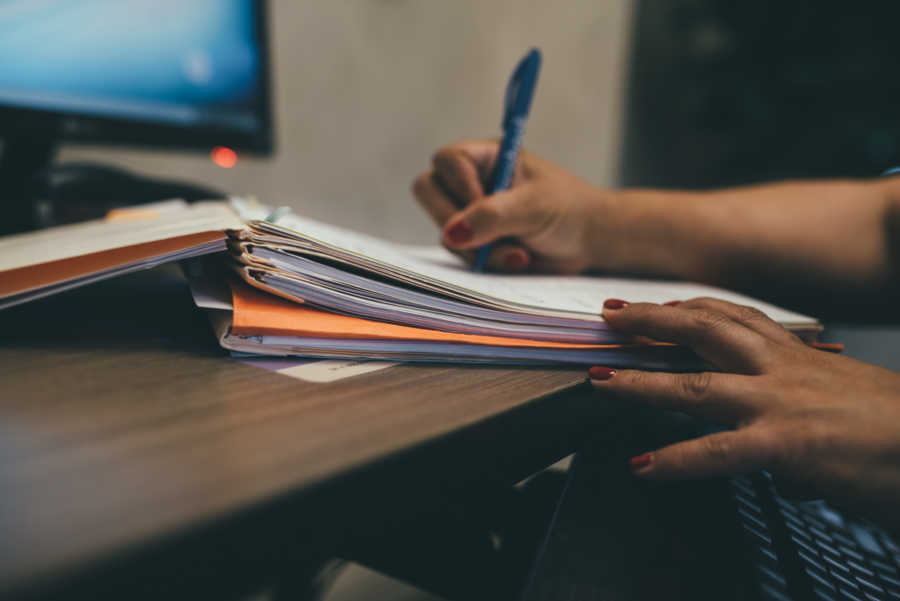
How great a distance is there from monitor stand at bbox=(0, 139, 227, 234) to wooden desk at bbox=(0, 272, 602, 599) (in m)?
0.42

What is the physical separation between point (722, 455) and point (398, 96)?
1.22m

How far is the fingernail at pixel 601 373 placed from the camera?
273mm

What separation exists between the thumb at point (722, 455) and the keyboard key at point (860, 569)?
145mm

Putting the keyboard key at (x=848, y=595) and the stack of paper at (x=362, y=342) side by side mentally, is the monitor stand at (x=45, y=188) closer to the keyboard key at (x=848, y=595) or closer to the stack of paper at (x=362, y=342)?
the stack of paper at (x=362, y=342)

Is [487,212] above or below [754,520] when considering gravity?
above

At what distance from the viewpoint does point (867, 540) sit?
45cm

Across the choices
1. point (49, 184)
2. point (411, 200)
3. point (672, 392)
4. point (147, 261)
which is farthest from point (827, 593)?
point (411, 200)

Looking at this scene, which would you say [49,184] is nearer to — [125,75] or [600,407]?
[125,75]

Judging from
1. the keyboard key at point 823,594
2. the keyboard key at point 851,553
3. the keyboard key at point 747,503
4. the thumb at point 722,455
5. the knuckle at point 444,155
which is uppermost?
the knuckle at point 444,155

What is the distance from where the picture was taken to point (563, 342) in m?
0.30

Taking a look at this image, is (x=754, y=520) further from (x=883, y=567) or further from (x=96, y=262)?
(x=96, y=262)

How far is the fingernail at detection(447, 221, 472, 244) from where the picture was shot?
515 millimetres

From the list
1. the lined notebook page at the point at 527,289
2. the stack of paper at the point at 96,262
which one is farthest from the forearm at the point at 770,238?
the stack of paper at the point at 96,262

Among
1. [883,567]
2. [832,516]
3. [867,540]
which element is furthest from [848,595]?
[832,516]
